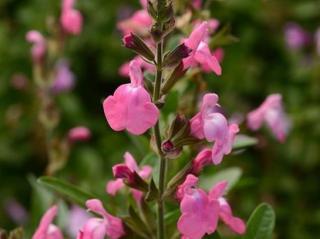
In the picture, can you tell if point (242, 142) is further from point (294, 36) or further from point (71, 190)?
point (294, 36)

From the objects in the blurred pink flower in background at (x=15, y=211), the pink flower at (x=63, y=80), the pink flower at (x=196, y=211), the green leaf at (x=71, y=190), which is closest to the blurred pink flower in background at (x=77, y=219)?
the blurred pink flower in background at (x=15, y=211)

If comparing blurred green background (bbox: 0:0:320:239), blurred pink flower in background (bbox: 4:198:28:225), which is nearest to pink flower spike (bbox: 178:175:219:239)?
blurred green background (bbox: 0:0:320:239)

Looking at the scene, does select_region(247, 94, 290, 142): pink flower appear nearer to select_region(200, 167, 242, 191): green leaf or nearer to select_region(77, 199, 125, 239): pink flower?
select_region(200, 167, 242, 191): green leaf

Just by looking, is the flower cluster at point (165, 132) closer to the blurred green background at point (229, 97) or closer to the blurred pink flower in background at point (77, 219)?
the blurred pink flower in background at point (77, 219)

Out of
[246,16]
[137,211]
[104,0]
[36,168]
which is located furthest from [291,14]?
[137,211]

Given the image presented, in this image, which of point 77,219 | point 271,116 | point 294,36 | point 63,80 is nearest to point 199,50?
point 271,116

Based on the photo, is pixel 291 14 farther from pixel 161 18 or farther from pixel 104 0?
pixel 161 18
